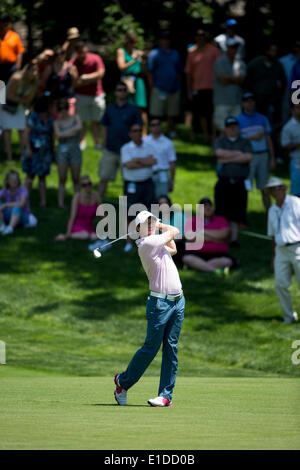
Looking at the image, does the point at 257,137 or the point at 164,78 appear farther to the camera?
the point at 164,78

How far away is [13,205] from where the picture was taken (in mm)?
17375

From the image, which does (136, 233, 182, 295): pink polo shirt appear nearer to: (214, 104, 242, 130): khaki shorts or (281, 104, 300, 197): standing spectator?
(281, 104, 300, 197): standing spectator

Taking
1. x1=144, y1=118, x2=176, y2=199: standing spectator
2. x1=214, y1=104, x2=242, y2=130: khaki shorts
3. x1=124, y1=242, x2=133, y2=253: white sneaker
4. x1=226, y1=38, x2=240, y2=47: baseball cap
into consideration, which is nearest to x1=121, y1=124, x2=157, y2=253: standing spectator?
x1=144, y1=118, x2=176, y2=199: standing spectator

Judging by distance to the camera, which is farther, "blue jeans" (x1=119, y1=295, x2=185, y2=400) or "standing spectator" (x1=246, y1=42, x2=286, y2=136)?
"standing spectator" (x1=246, y1=42, x2=286, y2=136)

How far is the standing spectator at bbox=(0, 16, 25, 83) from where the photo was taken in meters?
18.6

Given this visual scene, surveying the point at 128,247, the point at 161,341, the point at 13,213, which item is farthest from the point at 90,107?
the point at 161,341

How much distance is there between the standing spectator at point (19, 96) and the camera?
18.4 m

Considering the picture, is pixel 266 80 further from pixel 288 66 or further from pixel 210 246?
pixel 210 246

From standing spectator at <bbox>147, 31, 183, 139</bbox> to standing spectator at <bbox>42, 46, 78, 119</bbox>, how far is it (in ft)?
7.57

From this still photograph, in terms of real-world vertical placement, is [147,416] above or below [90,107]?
below

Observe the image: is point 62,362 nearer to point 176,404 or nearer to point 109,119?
point 176,404

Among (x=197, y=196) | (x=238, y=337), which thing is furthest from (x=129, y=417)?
(x=197, y=196)

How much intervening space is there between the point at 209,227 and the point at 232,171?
1.19 metres

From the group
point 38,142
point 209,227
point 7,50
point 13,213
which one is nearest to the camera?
point 209,227
